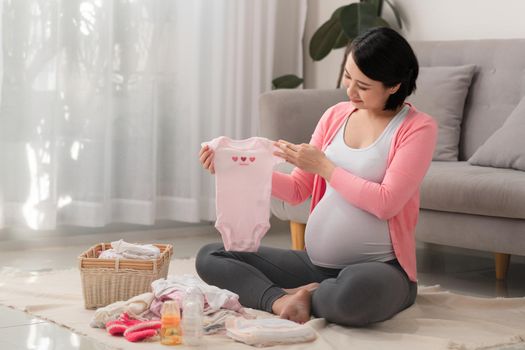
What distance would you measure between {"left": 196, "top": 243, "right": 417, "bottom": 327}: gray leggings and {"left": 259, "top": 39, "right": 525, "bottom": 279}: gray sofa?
54cm

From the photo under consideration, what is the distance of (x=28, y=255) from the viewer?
3.73 metres

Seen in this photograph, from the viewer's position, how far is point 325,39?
458 centimetres

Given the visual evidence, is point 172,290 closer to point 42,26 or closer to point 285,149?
point 285,149

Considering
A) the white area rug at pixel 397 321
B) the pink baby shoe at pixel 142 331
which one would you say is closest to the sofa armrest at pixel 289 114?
the white area rug at pixel 397 321

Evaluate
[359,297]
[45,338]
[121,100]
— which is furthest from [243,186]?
[121,100]

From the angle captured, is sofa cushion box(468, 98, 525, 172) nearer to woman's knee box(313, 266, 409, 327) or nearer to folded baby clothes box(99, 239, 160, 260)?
woman's knee box(313, 266, 409, 327)

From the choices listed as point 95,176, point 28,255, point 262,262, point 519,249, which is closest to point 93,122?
point 95,176

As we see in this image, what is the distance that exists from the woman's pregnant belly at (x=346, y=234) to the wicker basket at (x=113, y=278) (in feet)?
1.56

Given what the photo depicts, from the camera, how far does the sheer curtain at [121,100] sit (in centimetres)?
380

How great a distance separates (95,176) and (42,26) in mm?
668

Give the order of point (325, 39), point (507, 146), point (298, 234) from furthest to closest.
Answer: point (325, 39)
point (298, 234)
point (507, 146)

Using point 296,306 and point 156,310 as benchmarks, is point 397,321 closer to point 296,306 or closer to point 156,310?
point 296,306

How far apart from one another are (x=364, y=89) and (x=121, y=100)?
6.19 feet

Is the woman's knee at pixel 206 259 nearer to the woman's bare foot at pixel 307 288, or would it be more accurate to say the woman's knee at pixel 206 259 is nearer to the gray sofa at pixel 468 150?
the woman's bare foot at pixel 307 288
